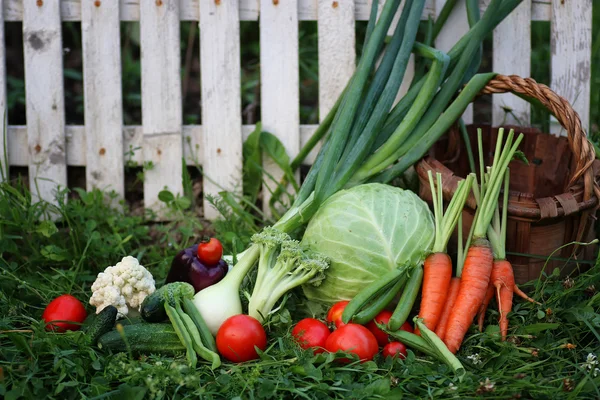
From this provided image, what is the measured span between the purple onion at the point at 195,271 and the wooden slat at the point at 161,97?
94cm

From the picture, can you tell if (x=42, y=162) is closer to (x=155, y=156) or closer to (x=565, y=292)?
(x=155, y=156)

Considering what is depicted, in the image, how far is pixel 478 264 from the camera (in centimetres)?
271

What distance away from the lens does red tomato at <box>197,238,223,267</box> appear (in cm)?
289

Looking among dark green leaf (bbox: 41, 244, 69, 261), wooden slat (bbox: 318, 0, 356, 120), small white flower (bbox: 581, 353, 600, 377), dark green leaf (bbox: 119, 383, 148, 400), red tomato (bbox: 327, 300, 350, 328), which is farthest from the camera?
wooden slat (bbox: 318, 0, 356, 120)

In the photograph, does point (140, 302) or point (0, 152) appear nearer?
point (140, 302)


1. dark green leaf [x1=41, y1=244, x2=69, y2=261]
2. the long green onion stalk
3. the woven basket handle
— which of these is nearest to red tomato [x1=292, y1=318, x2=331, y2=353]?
the long green onion stalk

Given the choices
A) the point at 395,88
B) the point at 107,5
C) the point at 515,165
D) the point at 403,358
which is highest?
the point at 107,5

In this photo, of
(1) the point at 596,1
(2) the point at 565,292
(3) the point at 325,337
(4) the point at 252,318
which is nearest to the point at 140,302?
(4) the point at 252,318

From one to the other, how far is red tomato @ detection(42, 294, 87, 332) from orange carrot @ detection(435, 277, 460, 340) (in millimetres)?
1333

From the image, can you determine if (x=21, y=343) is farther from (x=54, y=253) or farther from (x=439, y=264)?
(x=439, y=264)

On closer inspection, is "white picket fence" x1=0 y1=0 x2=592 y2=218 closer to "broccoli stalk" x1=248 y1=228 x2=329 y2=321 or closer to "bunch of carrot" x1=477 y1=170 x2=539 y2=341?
"broccoli stalk" x1=248 y1=228 x2=329 y2=321

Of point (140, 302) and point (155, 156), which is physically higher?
point (155, 156)

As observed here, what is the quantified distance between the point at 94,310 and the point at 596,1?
3923 mm

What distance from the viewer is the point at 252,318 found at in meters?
2.59
